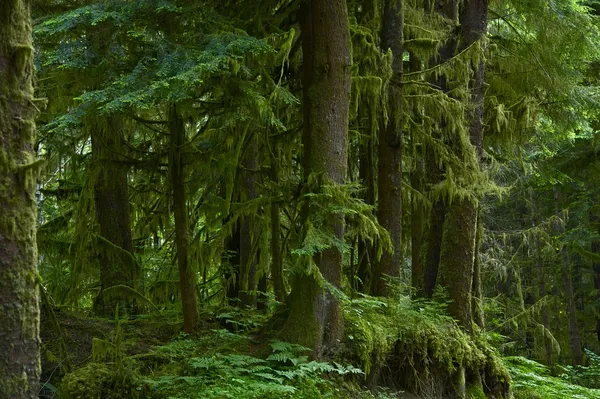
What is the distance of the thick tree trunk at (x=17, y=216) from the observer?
399 centimetres

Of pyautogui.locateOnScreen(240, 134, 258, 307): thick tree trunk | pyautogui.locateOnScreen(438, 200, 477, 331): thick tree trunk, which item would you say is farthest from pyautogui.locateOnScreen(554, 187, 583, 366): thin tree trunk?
pyautogui.locateOnScreen(240, 134, 258, 307): thick tree trunk

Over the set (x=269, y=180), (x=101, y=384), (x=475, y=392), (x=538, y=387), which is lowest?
(x=538, y=387)

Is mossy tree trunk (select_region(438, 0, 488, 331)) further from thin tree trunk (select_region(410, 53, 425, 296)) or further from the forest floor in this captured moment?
the forest floor

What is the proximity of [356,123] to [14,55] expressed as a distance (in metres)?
6.65

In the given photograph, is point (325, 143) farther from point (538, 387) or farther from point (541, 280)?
point (541, 280)

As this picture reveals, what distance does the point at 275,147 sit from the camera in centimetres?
936

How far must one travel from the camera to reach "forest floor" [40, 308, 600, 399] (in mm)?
5934

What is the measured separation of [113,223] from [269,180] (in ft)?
8.89

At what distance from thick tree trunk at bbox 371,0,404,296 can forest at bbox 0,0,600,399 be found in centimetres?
3

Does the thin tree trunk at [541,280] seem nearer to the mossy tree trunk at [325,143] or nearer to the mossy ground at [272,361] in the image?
the mossy ground at [272,361]

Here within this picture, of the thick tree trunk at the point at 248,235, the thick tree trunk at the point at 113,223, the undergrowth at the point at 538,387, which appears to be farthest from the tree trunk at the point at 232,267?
the undergrowth at the point at 538,387

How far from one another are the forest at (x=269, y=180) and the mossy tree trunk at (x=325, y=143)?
2cm

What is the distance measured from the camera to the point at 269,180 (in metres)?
9.47

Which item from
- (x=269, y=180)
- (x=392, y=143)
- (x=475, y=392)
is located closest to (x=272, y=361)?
(x=475, y=392)
